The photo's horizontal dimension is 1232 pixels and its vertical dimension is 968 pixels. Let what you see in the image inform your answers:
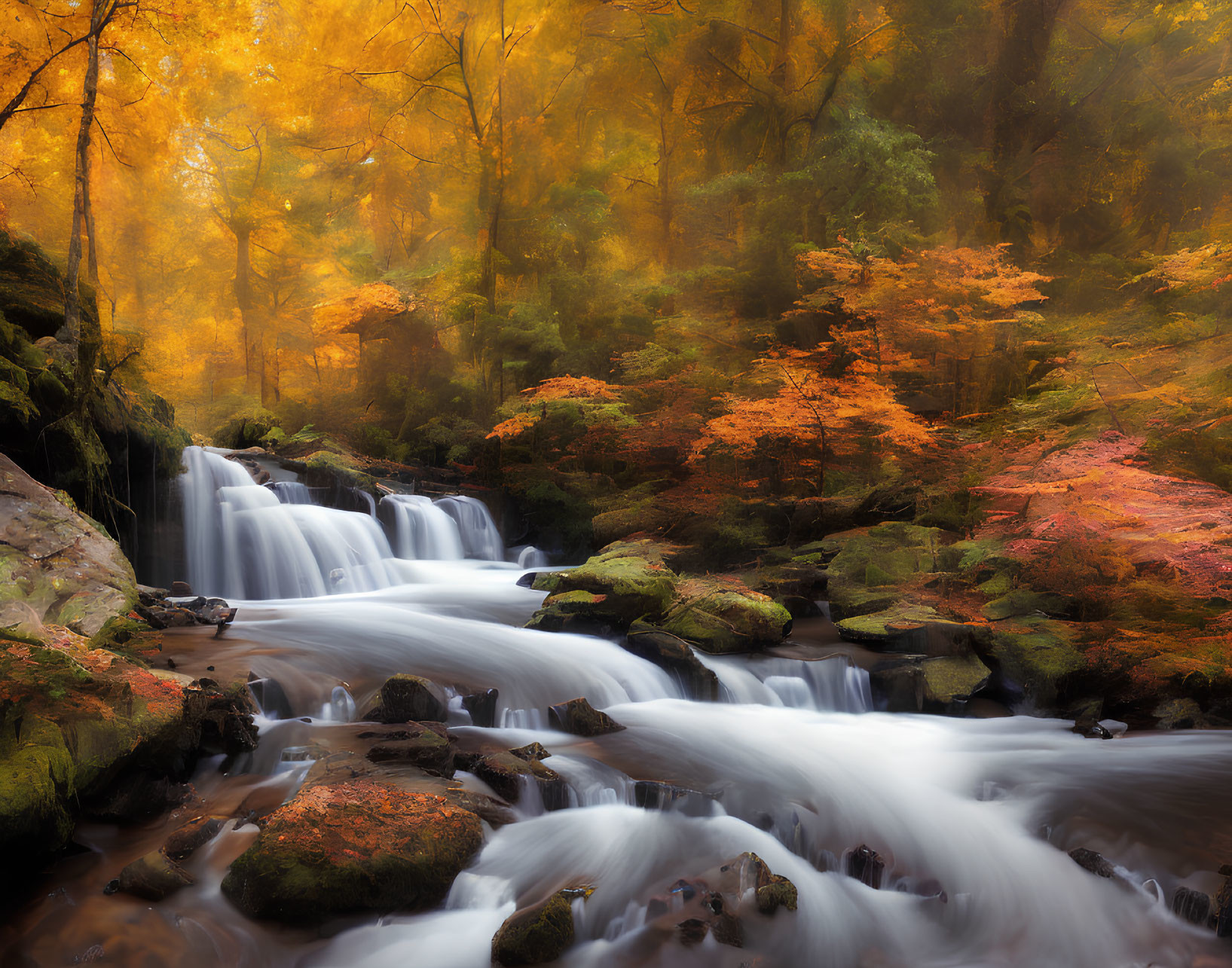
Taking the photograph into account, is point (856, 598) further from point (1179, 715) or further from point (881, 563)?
point (1179, 715)

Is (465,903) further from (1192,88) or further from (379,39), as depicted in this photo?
(379,39)

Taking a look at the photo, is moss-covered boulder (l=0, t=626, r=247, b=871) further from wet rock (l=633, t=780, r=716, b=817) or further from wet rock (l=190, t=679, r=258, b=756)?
wet rock (l=633, t=780, r=716, b=817)

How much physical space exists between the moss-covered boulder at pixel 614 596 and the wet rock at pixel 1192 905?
213 inches

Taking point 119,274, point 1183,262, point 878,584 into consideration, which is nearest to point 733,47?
point 1183,262

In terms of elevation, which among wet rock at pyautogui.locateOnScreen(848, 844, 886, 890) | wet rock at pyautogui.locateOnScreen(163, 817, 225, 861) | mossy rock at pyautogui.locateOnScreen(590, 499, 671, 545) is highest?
mossy rock at pyautogui.locateOnScreen(590, 499, 671, 545)

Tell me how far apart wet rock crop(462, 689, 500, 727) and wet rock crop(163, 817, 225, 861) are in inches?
86.2

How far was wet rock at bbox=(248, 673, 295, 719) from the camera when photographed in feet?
18.4

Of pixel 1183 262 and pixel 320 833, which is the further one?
pixel 1183 262

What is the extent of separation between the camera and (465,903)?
3.88m

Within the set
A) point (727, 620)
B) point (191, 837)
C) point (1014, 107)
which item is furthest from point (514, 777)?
point (1014, 107)

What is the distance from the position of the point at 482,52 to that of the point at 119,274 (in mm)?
13821

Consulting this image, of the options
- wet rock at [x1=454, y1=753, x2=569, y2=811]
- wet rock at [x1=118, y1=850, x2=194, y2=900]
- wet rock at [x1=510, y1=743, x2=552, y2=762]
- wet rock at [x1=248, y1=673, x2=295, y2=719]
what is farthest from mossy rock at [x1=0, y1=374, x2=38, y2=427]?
wet rock at [x1=510, y1=743, x2=552, y2=762]

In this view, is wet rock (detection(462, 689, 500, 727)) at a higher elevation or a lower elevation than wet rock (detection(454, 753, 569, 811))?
higher

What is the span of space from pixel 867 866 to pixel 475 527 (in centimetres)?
1114
